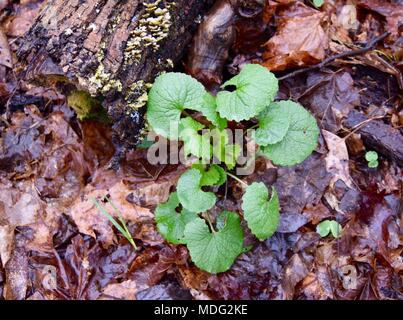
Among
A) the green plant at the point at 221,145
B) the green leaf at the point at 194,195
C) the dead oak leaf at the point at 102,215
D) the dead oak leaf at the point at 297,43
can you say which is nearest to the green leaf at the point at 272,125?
the green plant at the point at 221,145

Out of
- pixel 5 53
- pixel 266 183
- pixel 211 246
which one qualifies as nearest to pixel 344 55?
pixel 266 183

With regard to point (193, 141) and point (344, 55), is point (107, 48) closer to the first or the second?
point (193, 141)

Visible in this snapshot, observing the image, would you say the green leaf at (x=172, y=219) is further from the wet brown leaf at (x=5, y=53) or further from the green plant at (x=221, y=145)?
the wet brown leaf at (x=5, y=53)

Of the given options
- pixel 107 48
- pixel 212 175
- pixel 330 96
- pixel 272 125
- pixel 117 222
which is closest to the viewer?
pixel 107 48

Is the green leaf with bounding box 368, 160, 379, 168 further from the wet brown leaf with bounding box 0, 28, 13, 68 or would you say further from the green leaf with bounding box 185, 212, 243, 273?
the wet brown leaf with bounding box 0, 28, 13, 68

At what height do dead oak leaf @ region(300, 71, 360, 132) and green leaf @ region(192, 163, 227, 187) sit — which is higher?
green leaf @ region(192, 163, 227, 187)

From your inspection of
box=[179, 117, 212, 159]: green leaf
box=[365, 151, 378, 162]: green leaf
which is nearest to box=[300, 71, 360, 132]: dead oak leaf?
box=[365, 151, 378, 162]: green leaf
